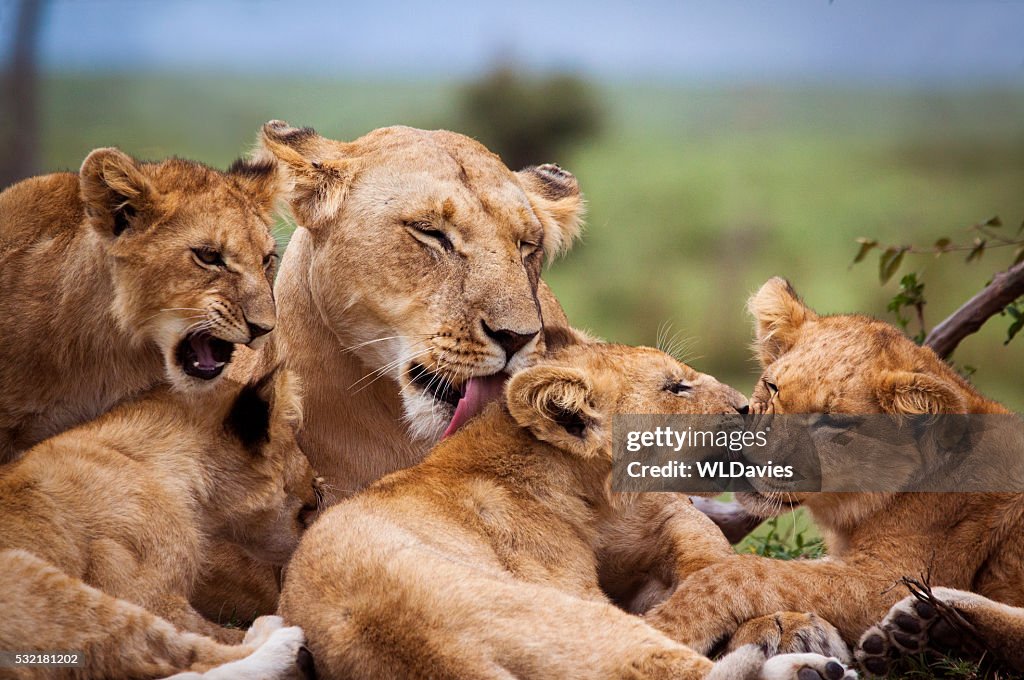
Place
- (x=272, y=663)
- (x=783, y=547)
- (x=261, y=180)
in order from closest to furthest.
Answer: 1. (x=272, y=663)
2. (x=261, y=180)
3. (x=783, y=547)

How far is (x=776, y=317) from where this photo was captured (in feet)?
14.6

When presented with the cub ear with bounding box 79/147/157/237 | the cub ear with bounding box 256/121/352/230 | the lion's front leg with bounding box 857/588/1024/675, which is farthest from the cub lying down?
the cub ear with bounding box 79/147/157/237

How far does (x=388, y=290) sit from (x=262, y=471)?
0.68 m

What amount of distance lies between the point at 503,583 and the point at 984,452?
1705 millimetres

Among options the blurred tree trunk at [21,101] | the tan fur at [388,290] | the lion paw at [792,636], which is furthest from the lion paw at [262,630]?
the blurred tree trunk at [21,101]

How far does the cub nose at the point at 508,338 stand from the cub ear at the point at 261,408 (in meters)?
0.64

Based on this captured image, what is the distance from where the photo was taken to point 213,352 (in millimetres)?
3916

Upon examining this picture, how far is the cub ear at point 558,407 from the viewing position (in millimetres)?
3676

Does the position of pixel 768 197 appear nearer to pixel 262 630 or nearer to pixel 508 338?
pixel 508 338

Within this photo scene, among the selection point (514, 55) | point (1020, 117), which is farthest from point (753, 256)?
point (514, 55)

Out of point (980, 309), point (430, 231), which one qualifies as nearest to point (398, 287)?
point (430, 231)

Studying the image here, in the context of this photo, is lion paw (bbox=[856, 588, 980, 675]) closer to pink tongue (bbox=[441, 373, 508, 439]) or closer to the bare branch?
pink tongue (bbox=[441, 373, 508, 439])

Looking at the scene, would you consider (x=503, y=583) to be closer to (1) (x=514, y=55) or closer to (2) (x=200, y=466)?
(2) (x=200, y=466)

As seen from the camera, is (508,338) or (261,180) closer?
(508,338)
